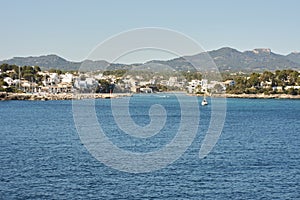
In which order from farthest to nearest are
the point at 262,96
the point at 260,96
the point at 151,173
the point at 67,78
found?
the point at 67,78 < the point at 260,96 < the point at 262,96 < the point at 151,173

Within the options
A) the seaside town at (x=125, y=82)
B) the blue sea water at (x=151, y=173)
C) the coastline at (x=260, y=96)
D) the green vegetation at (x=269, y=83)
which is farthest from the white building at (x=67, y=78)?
the blue sea water at (x=151, y=173)

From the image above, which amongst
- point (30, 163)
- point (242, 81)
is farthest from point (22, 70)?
point (30, 163)

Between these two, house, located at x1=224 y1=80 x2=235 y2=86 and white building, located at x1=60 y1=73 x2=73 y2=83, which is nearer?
white building, located at x1=60 y1=73 x2=73 y2=83

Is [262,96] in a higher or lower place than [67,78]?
lower

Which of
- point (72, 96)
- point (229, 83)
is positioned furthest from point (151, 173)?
point (229, 83)

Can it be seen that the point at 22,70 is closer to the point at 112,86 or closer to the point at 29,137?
the point at 112,86

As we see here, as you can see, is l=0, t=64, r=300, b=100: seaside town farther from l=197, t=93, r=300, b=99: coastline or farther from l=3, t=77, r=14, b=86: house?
l=197, t=93, r=300, b=99: coastline

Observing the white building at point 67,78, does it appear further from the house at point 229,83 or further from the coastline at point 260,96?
the house at point 229,83


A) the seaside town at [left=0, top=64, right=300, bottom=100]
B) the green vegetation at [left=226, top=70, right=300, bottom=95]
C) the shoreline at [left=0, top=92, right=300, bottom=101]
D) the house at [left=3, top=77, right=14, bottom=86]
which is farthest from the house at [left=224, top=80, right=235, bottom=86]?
the house at [left=3, top=77, right=14, bottom=86]

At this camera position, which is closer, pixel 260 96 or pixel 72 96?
pixel 72 96

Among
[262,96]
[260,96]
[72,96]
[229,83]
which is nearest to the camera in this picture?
[72,96]

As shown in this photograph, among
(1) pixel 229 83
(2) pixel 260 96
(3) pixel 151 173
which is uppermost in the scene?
(1) pixel 229 83

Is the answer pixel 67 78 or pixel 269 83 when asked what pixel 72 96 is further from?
pixel 269 83

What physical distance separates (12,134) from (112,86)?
4477 inches
